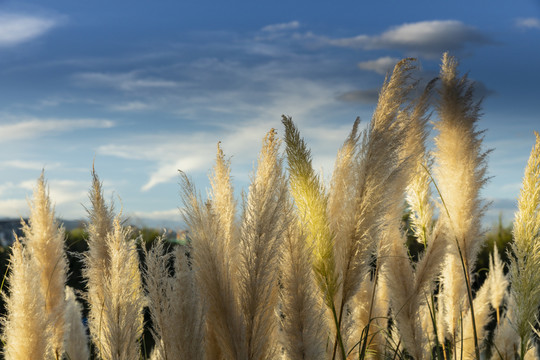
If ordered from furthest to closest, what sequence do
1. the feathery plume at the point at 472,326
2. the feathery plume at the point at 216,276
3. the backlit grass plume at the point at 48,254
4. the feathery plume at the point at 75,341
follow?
the feathery plume at the point at 472,326 → the feathery plume at the point at 75,341 → the backlit grass plume at the point at 48,254 → the feathery plume at the point at 216,276

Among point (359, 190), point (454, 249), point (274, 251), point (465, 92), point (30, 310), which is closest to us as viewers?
point (274, 251)

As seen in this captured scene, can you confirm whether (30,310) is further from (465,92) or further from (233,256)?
(465,92)

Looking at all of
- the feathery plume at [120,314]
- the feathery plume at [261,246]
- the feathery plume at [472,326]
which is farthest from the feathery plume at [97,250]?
the feathery plume at [472,326]

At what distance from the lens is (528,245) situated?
250 cm

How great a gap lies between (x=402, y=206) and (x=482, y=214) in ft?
1.79

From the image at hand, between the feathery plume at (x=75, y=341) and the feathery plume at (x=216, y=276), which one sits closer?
the feathery plume at (x=216, y=276)

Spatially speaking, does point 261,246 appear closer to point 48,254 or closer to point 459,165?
point 459,165

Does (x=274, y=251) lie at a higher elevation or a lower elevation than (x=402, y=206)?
lower

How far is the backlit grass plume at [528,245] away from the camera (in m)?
2.47

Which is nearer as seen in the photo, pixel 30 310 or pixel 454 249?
pixel 30 310

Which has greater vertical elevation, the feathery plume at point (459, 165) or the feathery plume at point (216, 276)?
the feathery plume at point (459, 165)

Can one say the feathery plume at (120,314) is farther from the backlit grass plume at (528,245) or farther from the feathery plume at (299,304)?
the backlit grass plume at (528,245)

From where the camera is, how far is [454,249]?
9.91 feet

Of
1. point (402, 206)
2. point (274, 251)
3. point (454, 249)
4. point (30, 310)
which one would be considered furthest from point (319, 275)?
point (30, 310)
